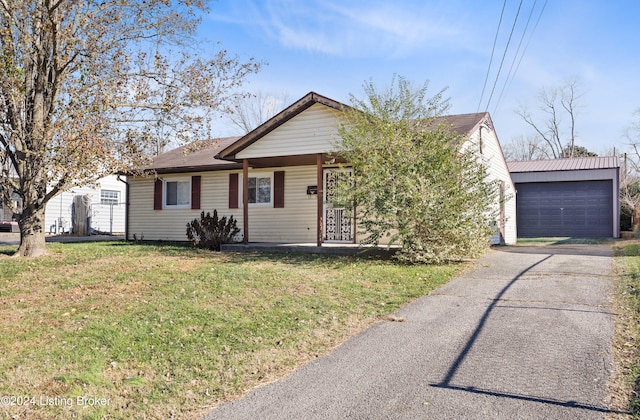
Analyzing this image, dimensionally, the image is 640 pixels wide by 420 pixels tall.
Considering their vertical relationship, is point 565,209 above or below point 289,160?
below

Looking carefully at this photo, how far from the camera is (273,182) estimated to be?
15.1 metres

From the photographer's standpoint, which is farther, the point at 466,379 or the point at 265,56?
the point at 265,56

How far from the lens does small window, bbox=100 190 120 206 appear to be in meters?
25.1

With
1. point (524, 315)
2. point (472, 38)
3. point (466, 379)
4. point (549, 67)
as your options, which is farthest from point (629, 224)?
point (466, 379)

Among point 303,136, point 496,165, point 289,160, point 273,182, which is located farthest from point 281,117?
point 496,165

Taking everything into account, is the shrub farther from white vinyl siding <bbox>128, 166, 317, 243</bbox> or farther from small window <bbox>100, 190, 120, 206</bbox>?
small window <bbox>100, 190, 120, 206</bbox>

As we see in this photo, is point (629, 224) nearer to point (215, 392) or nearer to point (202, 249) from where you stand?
point (202, 249)

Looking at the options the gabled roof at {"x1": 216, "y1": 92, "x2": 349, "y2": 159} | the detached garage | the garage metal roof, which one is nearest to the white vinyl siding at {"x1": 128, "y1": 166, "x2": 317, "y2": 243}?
the gabled roof at {"x1": 216, "y1": 92, "x2": 349, "y2": 159}

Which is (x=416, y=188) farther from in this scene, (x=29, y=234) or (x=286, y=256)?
(x=29, y=234)

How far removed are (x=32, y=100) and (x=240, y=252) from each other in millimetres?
5722

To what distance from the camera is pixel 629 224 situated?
22.9 meters

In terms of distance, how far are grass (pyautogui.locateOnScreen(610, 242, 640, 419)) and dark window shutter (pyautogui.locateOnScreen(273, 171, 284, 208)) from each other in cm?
924

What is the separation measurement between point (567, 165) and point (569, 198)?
64.3 inches

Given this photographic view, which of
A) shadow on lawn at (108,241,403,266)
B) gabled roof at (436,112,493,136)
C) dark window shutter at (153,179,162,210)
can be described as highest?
gabled roof at (436,112,493,136)
